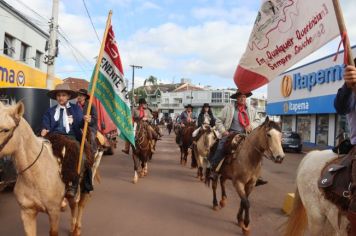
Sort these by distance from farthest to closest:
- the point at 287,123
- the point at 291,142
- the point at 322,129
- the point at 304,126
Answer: the point at 287,123 → the point at 304,126 → the point at 322,129 → the point at 291,142

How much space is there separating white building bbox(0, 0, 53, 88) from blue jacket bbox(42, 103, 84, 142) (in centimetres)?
819

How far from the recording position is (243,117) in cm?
774

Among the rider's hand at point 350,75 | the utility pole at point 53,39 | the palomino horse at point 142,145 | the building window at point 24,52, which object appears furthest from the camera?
the building window at point 24,52

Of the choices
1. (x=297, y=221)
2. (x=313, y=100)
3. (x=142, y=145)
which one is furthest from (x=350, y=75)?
(x=313, y=100)

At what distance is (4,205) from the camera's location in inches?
291

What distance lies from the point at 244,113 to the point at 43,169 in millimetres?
4710

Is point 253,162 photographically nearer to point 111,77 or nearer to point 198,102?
point 111,77

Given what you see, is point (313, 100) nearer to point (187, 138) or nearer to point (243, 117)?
point (187, 138)

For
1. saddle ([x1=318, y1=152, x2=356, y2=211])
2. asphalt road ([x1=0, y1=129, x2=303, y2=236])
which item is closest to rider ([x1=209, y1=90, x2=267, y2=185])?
asphalt road ([x1=0, y1=129, x2=303, y2=236])

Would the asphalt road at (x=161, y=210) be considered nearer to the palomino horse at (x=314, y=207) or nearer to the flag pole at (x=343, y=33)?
the palomino horse at (x=314, y=207)

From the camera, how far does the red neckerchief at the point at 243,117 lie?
768 centimetres

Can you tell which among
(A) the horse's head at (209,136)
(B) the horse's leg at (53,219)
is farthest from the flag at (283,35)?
(A) the horse's head at (209,136)

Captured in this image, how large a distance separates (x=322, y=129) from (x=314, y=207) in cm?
2505

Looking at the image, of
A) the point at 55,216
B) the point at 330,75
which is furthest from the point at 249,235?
the point at 330,75
